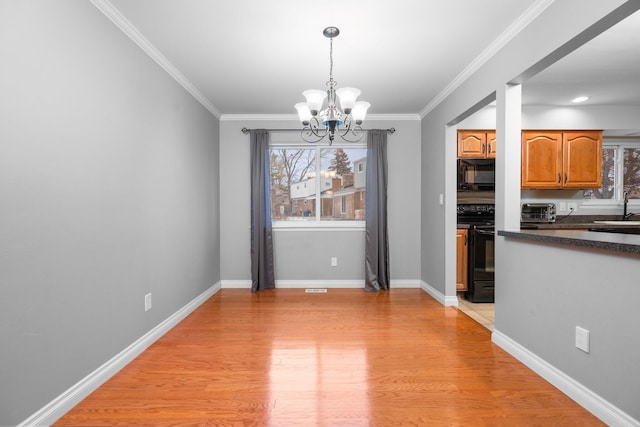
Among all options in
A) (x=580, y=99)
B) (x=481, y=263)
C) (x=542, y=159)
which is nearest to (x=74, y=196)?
(x=481, y=263)

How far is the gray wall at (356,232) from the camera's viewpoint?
4527mm

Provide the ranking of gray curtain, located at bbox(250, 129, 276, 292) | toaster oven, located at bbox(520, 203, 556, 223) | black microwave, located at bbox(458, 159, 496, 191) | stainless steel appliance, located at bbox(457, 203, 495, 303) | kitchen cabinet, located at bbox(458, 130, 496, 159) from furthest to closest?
gray curtain, located at bbox(250, 129, 276, 292), toaster oven, located at bbox(520, 203, 556, 223), kitchen cabinet, located at bbox(458, 130, 496, 159), black microwave, located at bbox(458, 159, 496, 191), stainless steel appliance, located at bbox(457, 203, 495, 303)

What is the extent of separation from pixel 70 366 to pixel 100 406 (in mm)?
288

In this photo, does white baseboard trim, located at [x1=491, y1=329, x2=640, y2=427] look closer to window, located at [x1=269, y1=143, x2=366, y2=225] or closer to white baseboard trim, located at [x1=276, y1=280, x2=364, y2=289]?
white baseboard trim, located at [x1=276, y1=280, x2=364, y2=289]

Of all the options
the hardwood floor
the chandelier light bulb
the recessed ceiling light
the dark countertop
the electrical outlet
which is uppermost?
the recessed ceiling light

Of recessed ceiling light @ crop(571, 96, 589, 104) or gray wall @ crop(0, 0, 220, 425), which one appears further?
recessed ceiling light @ crop(571, 96, 589, 104)

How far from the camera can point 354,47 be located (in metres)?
2.64

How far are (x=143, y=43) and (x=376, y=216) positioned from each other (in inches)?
126

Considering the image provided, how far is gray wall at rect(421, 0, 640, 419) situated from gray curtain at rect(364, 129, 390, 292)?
1.31 metres

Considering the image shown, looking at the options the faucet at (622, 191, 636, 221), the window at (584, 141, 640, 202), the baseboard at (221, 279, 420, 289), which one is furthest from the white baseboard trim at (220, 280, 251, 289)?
the faucet at (622, 191, 636, 221)

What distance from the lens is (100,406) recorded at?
1818 mm

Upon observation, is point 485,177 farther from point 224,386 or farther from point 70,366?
point 70,366

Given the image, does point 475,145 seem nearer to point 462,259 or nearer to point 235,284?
point 462,259

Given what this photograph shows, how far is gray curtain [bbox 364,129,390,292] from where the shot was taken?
14.4 feet
